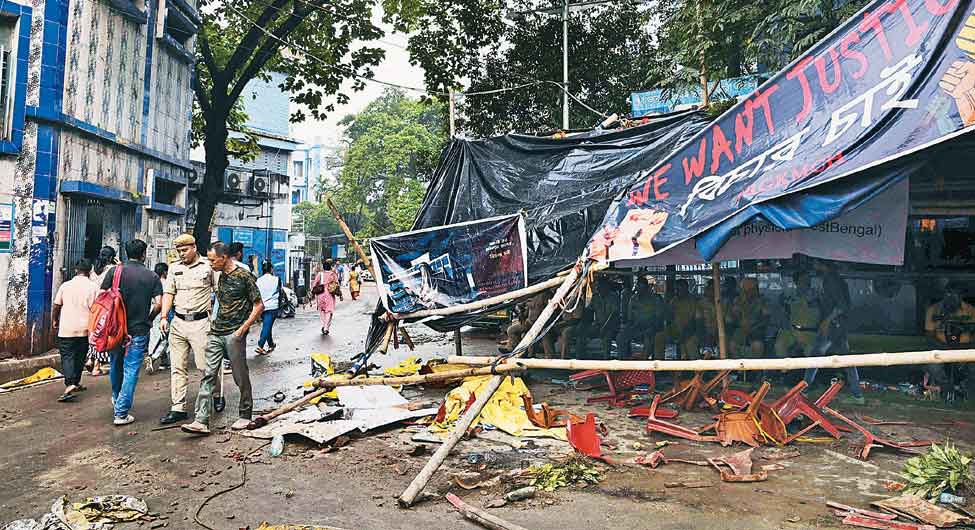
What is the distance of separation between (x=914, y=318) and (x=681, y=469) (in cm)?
604

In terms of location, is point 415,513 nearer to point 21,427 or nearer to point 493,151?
point 21,427

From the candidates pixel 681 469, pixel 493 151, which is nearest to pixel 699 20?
pixel 493 151

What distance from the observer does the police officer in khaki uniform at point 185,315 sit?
697 centimetres

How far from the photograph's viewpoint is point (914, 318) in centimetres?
941

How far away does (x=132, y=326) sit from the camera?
7.11m

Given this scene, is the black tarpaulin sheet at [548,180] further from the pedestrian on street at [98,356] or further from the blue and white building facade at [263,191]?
the blue and white building facade at [263,191]

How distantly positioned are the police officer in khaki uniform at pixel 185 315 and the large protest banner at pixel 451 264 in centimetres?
202

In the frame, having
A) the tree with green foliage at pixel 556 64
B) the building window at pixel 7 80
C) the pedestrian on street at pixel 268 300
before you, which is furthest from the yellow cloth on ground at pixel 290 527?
the tree with green foliage at pixel 556 64

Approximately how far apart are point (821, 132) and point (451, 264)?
4261 mm

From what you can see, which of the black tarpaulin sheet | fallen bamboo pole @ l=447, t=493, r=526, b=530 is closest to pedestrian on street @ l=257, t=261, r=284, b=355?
the black tarpaulin sheet

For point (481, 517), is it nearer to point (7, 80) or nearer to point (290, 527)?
point (290, 527)

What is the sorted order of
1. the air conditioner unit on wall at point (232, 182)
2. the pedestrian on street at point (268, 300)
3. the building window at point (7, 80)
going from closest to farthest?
1. the building window at point (7, 80)
2. the pedestrian on street at point (268, 300)
3. the air conditioner unit on wall at point (232, 182)

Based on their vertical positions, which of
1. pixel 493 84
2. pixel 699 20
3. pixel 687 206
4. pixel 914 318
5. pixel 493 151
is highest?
pixel 493 84

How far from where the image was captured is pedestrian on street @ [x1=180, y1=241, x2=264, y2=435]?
6.79m
